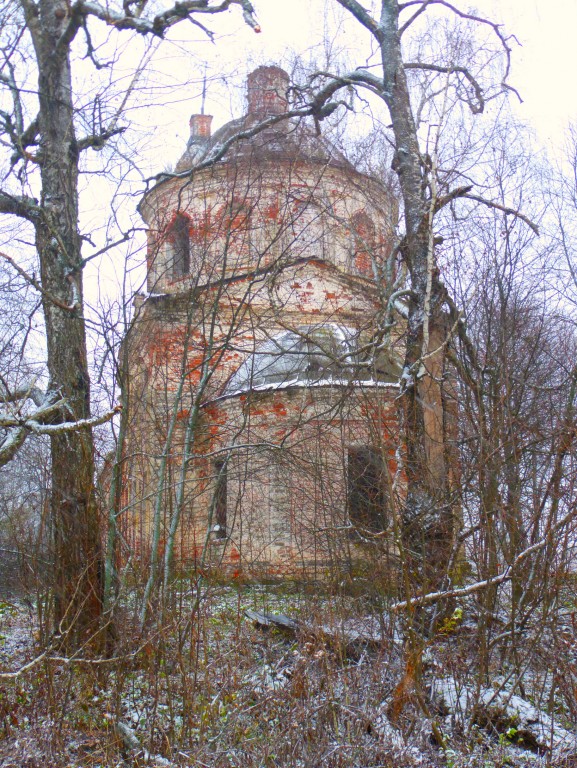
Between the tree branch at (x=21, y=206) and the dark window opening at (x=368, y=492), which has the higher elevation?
the tree branch at (x=21, y=206)

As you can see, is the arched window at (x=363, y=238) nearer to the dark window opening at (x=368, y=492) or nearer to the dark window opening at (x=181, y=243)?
the dark window opening at (x=181, y=243)

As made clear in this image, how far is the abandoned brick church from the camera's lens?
8078 mm

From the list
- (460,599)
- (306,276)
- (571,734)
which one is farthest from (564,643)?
(306,276)

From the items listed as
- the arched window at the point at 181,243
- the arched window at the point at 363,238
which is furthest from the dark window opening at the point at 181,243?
the arched window at the point at 363,238

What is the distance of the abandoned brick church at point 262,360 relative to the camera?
26.5ft

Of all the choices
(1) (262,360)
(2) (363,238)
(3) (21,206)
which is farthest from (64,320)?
(2) (363,238)

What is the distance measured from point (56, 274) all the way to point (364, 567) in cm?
405

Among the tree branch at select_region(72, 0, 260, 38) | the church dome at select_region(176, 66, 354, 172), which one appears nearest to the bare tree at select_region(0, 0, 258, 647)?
the tree branch at select_region(72, 0, 260, 38)

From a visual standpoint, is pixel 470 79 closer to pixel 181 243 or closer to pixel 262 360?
pixel 181 243

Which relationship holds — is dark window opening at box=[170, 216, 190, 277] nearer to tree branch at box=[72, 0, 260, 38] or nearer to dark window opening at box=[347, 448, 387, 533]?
tree branch at box=[72, 0, 260, 38]

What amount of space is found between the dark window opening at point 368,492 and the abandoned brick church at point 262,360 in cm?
6

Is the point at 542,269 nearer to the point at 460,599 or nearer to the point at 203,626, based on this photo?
the point at 460,599

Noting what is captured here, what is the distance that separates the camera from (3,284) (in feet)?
29.7

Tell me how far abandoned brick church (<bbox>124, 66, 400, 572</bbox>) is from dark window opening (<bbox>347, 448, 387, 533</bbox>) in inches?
2.3
